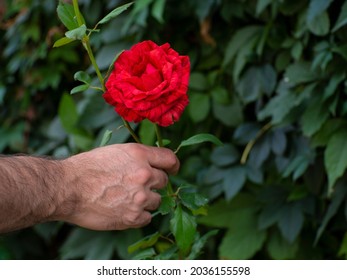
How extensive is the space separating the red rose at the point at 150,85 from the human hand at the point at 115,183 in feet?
0.28

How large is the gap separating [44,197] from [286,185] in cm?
114

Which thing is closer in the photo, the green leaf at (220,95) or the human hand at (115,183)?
the human hand at (115,183)

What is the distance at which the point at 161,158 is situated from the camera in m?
1.33

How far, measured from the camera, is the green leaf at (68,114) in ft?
8.43

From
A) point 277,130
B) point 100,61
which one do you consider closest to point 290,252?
point 277,130

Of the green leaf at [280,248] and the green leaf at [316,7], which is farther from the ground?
the green leaf at [316,7]

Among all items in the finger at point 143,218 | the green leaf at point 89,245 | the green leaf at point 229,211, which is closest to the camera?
the finger at point 143,218

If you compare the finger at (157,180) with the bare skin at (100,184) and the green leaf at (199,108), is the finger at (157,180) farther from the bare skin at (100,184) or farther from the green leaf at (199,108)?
the green leaf at (199,108)

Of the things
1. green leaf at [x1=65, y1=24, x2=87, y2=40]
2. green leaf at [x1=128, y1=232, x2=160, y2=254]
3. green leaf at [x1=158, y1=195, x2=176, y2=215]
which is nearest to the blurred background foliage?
green leaf at [x1=128, y1=232, x2=160, y2=254]

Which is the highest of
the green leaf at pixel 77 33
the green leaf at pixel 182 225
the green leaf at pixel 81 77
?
the green leaf at pixel 77 33

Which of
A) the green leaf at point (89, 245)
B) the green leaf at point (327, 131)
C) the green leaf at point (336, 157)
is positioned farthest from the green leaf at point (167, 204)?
the green leaf at point (89, 245)

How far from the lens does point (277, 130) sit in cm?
218

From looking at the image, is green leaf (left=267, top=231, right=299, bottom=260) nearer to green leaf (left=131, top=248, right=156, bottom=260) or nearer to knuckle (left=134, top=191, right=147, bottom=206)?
green leaf (left=131, top=248, right=156, bottom=260)

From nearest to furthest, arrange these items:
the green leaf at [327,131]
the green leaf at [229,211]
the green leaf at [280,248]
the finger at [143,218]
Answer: the finger at [143,218]
the green leaf at [327,131]
the green leaf at [280,248]
the green leaf at [229,211]
